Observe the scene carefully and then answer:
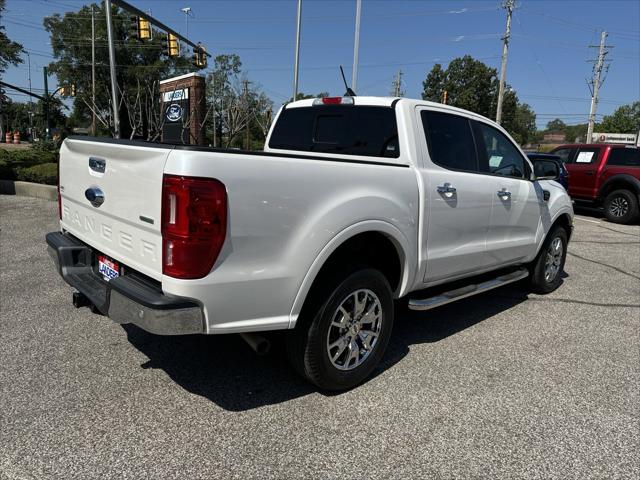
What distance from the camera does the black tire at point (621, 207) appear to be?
12.1 metres

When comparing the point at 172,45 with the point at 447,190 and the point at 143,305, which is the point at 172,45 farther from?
the point at 143,305

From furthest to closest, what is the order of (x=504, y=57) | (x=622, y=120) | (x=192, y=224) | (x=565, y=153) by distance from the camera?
(x=622, y=120) < (x=504, y=57) < (x=565, y=153) < (x=192, y=224)

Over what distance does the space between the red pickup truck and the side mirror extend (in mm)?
8425

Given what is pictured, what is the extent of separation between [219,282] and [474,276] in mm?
2836

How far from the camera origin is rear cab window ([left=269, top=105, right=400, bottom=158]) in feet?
12.5

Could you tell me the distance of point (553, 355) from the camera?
13.1 feet

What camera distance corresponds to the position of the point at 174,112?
18797 millimetres

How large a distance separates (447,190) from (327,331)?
149 centimetres

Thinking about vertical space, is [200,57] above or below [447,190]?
above

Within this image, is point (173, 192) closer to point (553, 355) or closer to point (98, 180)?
point (98, 180)

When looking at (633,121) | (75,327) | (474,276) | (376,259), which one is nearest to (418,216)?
(376,259)

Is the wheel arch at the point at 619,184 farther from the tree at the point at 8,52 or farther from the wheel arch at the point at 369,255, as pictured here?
the tree at the point at 8,52

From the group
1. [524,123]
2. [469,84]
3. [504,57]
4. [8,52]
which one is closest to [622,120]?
[524,123]

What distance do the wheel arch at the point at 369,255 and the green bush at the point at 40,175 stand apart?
36.4ft
